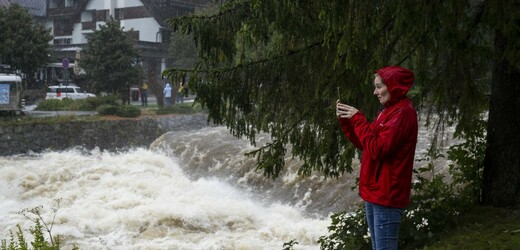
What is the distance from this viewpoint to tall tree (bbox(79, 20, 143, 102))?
35125 mm

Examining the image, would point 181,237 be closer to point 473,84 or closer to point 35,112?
point 473,84

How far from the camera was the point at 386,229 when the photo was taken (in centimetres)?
424

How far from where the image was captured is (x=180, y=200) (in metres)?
14.2

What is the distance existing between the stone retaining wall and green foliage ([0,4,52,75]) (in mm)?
12252

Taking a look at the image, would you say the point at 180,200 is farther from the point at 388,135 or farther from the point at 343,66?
the point at 388,135

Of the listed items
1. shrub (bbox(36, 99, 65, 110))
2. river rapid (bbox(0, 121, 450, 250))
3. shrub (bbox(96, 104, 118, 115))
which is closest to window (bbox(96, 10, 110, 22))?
shrub (bbox(36, 99, 65, 110))

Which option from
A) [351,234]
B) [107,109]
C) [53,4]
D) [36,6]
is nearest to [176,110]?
[107,109]

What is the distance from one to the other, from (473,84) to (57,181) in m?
14.2

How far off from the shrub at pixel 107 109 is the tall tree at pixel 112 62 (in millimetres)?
5246

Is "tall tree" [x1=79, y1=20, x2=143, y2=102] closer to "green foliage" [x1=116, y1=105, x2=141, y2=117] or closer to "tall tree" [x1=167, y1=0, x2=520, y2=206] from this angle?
"green foliage" [x1=116, y1=105, x2=141, y2=117]

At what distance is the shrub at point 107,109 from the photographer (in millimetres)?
29812

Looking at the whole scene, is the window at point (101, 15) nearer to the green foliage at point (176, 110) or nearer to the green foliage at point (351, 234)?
the green foliage at point (176, 110)

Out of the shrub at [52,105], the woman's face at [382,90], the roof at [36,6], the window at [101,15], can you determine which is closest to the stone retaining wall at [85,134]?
the shrub at [52,105]

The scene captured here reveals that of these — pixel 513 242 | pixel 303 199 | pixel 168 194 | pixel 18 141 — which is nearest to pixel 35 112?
pixel 18 141
